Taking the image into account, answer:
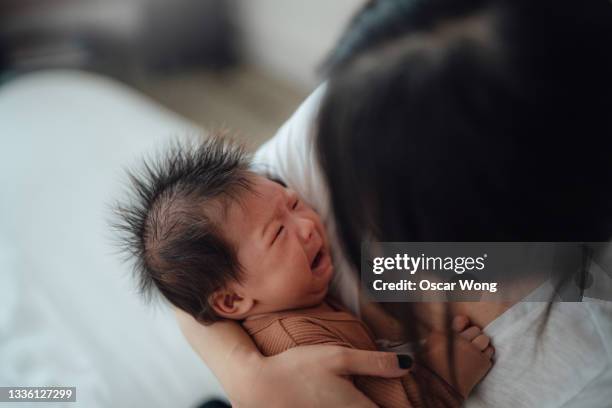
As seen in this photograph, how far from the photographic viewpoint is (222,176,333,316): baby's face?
2.18ft

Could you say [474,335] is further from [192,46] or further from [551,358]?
[192,46]

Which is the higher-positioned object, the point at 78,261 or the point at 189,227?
the point at 189,227

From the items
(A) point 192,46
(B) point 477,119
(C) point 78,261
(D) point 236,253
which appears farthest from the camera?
(A) point 192,46

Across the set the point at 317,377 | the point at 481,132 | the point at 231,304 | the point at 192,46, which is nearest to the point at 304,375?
the point at 317,377

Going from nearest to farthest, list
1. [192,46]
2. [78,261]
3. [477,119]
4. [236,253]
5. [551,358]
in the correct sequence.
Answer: [477,119] → [551,358] → [236,253] → [78,261] → [192,46]

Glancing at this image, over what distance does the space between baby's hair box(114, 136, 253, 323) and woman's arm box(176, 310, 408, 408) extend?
0.33 feet

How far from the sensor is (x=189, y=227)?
2.14 ft

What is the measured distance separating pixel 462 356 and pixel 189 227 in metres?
0.33

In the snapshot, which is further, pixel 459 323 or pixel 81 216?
pixel 81 216

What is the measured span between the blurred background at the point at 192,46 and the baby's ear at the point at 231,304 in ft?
5.13

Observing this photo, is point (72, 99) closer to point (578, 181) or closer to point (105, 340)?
point (105, 340)

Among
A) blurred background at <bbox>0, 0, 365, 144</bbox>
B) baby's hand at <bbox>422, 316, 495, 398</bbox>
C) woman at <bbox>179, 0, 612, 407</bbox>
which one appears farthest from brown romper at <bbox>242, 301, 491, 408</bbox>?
blurred background at <bbox>0, 0, 365, 144</bbox>

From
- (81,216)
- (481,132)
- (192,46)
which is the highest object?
(192,46)

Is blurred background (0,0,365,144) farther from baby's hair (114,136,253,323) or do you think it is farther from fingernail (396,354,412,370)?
fingernail (396,354,412,370)
